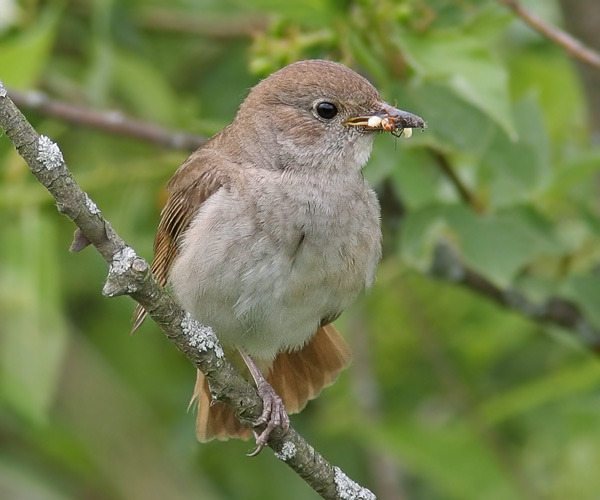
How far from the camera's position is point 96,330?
5.97 metres

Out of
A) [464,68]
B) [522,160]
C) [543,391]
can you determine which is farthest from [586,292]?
[464,68]

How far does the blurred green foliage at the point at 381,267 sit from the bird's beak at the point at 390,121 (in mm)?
196

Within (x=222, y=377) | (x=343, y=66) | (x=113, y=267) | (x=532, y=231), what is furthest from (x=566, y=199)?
(x=113, y=267)

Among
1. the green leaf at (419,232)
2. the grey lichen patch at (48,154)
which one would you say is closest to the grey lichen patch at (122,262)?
the grey lichen patch at (48,154)

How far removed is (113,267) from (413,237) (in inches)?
66.0

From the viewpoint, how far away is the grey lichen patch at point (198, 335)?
10.1ft

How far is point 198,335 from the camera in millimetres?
3133

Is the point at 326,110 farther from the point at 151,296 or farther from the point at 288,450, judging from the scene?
the point at 151,296

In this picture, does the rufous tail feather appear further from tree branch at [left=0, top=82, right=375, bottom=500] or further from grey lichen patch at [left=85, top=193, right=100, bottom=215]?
grey lichen patch at [left=85, top=193, right=100, bottom=215]

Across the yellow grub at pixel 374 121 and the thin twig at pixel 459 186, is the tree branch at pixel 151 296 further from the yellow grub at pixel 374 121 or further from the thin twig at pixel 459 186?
the thin twig at pixel 459 186

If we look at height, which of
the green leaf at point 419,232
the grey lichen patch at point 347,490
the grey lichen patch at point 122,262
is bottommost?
the green leaf at point 419,232

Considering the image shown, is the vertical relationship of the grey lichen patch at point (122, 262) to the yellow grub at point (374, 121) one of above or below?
above

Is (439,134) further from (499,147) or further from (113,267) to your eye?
(113,267)

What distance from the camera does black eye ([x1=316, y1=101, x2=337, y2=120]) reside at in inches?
162
